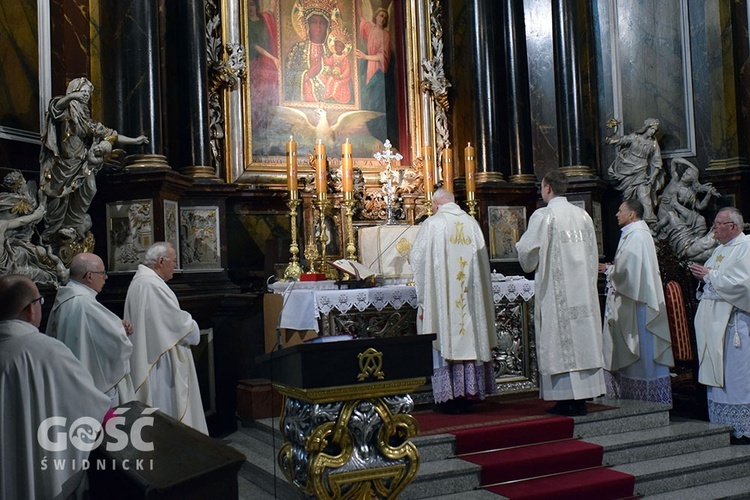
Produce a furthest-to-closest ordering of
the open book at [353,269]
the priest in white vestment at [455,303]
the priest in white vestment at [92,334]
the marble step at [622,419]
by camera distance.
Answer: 1. the open book at [353,269]
2. the priest in white vestment at [455,303]
3. the marble step at [622,419]
4. the priest in white vestment at [92,334]

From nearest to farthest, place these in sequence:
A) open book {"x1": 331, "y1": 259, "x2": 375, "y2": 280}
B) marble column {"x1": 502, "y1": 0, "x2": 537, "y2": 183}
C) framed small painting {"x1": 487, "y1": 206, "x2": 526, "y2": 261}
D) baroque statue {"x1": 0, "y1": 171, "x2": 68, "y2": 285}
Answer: baroque statue {"x1": 0, "y1": 171, "x2": 68, "y2": 285}, open book {"x1": 331, "y1": 259, "x2": 375, "y2": 280}, framed small painting {"x1": 487, "y1": 206, "x2": 526, "y2": 261}, marble column {"x1": 502, "y1": 0, "x2": 537, "y2": 183}

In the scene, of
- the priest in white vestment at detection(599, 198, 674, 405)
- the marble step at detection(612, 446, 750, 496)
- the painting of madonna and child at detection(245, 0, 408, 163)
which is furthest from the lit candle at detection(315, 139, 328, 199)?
the marble step at detection(612, 446, 750, 496)

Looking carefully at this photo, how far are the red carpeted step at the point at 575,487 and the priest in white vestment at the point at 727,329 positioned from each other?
1553 millimetres

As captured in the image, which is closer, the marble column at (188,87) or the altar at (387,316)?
the altar at (387,316)

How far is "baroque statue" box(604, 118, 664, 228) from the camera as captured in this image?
8.77 m

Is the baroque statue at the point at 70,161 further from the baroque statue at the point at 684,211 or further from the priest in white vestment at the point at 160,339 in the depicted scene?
the baroque statue at the point at 684,211

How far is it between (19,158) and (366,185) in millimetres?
3599

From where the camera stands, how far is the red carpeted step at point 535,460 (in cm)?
520

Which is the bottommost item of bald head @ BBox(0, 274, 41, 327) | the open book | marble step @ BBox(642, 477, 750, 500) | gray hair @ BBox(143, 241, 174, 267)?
marble step @ BBox(642, 477, 750, 500)

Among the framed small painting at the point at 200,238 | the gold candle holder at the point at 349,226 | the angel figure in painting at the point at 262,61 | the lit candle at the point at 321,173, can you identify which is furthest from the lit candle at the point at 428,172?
the framed small painting at the point at 200,238

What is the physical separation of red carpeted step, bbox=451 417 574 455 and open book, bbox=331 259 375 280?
6.24 feet

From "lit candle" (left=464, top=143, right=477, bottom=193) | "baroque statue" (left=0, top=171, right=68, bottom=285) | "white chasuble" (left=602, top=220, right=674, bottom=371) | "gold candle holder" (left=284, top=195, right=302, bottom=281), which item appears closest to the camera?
"baroque statue" (left=0, top=171, right=68, bottom=285)

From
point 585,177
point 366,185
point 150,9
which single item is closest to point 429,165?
point 366,185

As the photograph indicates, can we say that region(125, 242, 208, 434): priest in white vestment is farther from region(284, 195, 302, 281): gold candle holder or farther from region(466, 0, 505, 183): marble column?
region(466, 0, 505, 183): marble column
